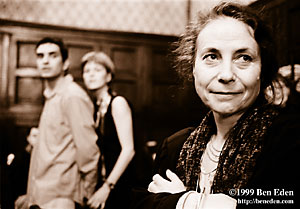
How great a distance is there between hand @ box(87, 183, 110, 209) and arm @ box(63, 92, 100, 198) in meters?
0.03

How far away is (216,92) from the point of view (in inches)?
30.4

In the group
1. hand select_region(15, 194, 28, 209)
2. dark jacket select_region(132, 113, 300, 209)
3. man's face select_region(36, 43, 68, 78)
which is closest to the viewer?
dark jacket select_region(132, 113, 300, 209)

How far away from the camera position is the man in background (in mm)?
1604

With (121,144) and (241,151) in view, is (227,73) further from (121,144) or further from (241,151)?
(121,144)

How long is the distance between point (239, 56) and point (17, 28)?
2.61m

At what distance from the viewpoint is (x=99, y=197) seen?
1.74m

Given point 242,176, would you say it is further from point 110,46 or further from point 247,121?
point 110,46

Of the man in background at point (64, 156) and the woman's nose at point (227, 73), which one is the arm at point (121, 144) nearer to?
the man in background at point (64, 156)

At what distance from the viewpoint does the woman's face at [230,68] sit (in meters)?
0.76

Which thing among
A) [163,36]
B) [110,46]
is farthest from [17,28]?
[163,36]

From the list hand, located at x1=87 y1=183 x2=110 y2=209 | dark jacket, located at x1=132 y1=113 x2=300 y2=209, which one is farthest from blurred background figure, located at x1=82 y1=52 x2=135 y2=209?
dark jacket, located at x1=132 y1=113 x2=300 y2=209

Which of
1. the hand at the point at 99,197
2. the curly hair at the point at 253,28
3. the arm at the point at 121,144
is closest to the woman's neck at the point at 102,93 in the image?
the arm at the point at 121,144

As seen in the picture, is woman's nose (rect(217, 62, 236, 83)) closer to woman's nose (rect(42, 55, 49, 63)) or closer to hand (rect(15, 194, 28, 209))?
hand (rect(15, 194, 28, 209))

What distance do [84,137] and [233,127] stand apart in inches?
39.8
